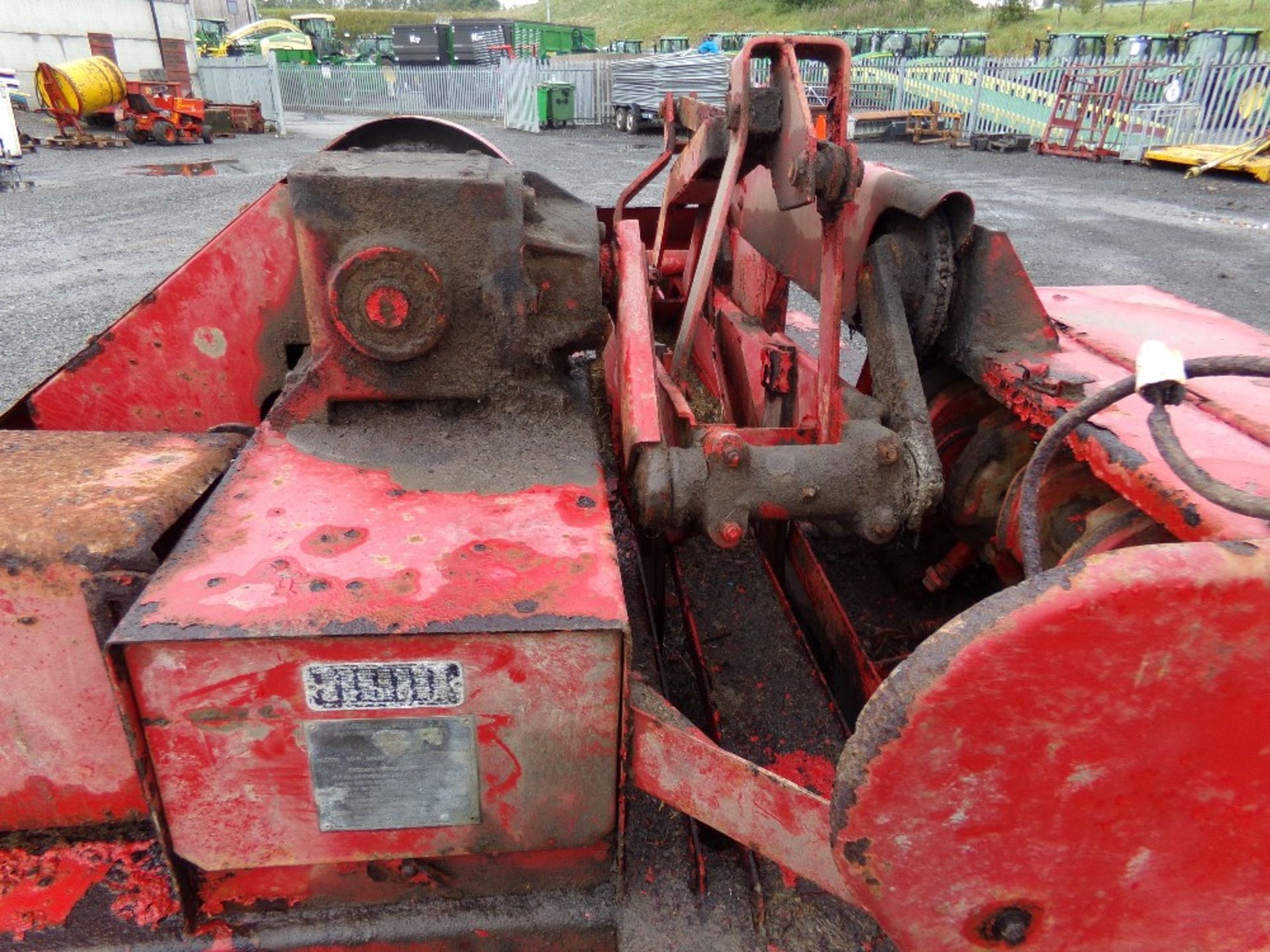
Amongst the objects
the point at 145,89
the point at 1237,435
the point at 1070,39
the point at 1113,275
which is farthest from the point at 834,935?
the point at 1070,39

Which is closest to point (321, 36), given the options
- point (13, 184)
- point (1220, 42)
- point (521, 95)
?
point (521, 95)

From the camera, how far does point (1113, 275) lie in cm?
751

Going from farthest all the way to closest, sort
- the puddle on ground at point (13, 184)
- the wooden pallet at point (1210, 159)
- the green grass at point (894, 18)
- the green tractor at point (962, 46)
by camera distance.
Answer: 1. the green grass at point (894, 18)
2. the green tractor at point (962, 46)
3. the wooden pallet at point (1210, 159)
4. the puddle on ground at point (13, 184)

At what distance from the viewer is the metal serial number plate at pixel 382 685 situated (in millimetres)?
1314

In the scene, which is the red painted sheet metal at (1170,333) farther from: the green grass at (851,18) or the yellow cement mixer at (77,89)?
the green grass at (851,18)

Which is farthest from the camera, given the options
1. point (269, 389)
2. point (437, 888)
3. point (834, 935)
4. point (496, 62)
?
point (496, 62)

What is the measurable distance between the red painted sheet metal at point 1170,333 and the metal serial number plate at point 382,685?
1.40m

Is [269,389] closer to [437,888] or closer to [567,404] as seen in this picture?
[567,404]

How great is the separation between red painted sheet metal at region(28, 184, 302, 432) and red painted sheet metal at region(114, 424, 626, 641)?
0.48 m

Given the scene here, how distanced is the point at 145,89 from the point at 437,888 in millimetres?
21126

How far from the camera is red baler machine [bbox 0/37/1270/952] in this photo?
1058mm

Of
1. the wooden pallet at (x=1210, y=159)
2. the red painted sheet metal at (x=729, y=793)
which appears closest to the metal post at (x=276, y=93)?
the wooden pallet at (x=1210, y=159)

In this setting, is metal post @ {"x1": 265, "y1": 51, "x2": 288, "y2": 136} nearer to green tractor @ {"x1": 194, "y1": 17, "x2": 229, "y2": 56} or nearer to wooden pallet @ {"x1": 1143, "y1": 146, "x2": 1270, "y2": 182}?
green tractor @ {"x1": 194, "y1": 17, "x2": 229, "y2": 56}

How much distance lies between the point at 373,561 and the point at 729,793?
2.31 ft
